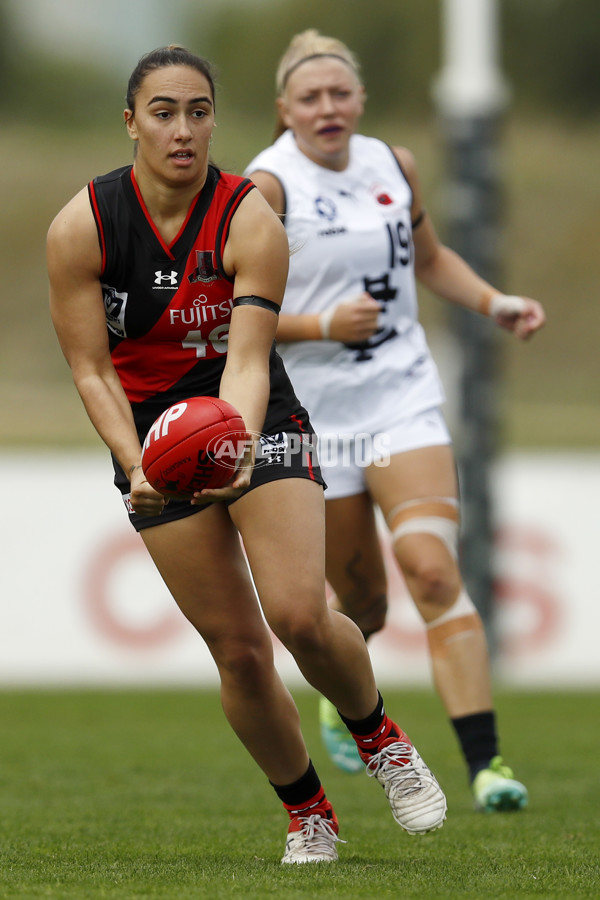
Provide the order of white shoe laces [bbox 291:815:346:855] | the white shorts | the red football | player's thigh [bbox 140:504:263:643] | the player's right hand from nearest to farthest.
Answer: the red football
player's thigh [bbox 140:504:263:643]
white shoe laces [bbox 291:815:346:855]
the player's right hand
the white shorts

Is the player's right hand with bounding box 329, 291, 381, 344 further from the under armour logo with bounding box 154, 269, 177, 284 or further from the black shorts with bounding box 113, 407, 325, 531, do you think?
the under armour logo with bounding box 154, 269, 177, 284

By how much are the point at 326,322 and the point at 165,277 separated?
135cm

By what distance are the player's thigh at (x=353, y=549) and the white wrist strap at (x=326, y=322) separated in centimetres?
64

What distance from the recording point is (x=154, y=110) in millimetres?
3891

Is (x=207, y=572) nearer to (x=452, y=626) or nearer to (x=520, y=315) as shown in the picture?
(x=452, y=626)

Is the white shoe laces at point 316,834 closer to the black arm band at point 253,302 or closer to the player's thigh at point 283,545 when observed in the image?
the player's thigh at point 283,545

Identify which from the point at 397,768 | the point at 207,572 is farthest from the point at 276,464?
the point at 397,768

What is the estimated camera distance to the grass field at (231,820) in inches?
147

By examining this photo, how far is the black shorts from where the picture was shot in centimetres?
399

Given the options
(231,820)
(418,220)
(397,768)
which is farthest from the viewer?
(418,220)

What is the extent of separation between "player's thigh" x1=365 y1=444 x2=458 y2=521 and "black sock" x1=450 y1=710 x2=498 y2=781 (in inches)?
30.9

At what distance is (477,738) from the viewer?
5242 millimetres

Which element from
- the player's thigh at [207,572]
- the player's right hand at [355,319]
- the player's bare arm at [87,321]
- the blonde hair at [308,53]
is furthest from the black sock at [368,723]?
the blonde hair at [308,53]

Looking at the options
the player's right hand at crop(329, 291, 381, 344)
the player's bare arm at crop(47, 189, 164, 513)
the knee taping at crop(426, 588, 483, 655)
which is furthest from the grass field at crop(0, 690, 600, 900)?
the player's right hand at crop(329, 291, 381, 344)
